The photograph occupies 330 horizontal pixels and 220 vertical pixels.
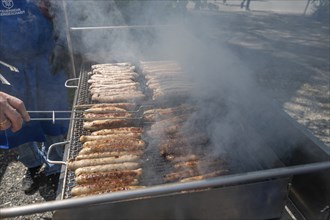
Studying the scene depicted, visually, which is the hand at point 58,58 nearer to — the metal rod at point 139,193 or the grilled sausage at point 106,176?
the grilled sausage at point 106,176

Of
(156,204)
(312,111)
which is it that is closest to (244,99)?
(156,204)

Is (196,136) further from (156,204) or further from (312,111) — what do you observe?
(312,111)

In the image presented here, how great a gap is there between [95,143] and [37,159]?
2291mm

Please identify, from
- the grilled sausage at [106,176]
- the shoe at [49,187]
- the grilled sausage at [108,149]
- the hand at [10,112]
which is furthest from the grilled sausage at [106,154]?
the shoe at [49,187]

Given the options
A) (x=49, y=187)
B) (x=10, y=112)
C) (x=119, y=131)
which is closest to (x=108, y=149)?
(x=119, y=131)

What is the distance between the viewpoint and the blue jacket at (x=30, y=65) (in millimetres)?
4250

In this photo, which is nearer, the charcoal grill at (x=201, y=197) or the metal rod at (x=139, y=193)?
the metal rod at (x=139, y=193)

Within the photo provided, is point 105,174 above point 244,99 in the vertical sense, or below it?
below

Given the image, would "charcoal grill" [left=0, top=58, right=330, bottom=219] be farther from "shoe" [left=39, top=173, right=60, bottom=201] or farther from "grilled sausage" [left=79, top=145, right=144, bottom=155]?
"shoe" [left=39, top=173, right=60, bottom=201]

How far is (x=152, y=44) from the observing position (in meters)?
6.29

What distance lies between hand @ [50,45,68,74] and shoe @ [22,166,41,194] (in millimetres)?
1828

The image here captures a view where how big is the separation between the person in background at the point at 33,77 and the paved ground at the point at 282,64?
0.47 m

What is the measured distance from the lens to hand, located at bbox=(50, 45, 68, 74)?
5041mm

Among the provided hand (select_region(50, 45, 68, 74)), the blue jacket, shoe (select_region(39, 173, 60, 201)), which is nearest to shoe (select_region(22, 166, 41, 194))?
shoe (select_region(39, 173, 60, 201))
